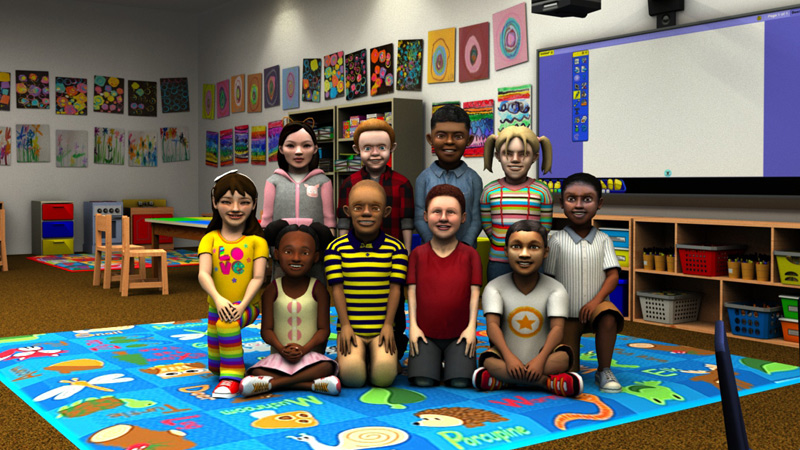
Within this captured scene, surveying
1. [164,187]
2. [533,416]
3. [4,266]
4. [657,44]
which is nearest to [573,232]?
[533,416]

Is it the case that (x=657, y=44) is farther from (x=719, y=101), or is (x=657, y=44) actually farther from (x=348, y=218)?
(x=348, y=218)

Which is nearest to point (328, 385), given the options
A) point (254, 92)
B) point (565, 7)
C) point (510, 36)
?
point (565, 7)

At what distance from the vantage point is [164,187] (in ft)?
38.5

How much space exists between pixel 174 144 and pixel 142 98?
833mm

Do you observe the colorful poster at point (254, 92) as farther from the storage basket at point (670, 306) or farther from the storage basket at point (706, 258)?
the storage basket at point (706, 258)

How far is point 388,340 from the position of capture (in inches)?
134

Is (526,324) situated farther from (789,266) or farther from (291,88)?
(291,88)

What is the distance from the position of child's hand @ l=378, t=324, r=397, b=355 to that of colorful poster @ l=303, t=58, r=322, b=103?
602 cm

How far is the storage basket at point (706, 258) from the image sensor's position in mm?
4969

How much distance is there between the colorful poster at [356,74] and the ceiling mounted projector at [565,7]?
322 cm

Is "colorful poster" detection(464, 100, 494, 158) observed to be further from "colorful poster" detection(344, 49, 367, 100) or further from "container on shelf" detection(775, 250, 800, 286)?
"container on shelf" detection(775, 250, 800, 286)

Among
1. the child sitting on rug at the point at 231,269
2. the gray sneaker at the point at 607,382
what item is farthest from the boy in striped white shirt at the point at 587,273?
the child sitting on rug at the point at 231,269

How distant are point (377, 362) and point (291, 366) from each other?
0.38 m

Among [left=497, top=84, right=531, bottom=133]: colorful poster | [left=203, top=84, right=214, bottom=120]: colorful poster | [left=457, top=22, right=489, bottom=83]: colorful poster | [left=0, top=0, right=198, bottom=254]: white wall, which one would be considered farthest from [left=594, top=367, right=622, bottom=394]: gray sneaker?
[left=0, top=0, right=198, bottom=254]: white wall
